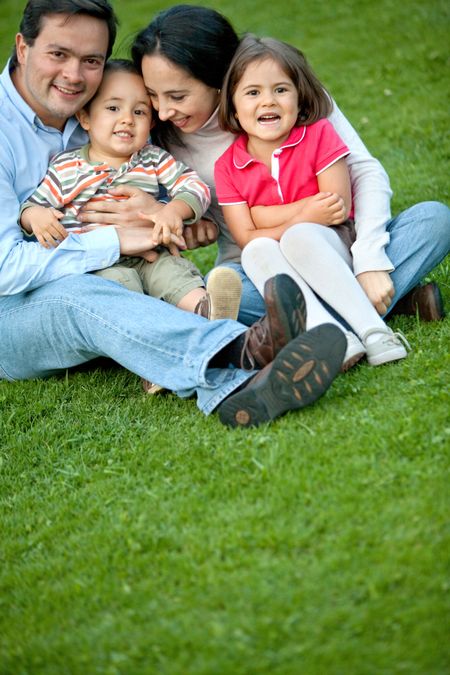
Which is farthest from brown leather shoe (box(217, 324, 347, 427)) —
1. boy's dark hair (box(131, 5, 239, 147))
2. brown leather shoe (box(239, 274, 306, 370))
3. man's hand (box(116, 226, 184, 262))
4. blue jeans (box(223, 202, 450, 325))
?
boy's dark hair (box(131, 5, 239, 147))

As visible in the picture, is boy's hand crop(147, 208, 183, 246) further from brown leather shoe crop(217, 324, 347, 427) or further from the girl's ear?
brown leather shoe crop(217, 324, 347, 427)

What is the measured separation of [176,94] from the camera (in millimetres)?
4070

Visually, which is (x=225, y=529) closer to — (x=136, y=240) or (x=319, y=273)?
(x=319, y=273)

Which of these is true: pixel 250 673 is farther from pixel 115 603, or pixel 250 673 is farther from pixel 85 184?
pixel 85 184

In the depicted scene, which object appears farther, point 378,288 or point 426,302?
point 426,302

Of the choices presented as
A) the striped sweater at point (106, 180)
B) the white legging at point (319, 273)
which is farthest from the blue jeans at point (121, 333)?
the striped sweater at point (106, 180)

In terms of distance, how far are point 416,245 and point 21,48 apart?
2194 mm

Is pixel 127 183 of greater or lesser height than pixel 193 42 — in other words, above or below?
below

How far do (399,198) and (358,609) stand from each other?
432cm

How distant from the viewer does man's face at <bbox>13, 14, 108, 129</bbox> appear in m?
4.04

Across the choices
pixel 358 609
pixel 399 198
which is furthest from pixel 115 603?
pixel 399 198

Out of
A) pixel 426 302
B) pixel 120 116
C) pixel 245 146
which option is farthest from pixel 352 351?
pixel 120 116

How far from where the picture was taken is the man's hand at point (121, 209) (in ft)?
13.4

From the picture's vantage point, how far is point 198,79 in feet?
13.3
